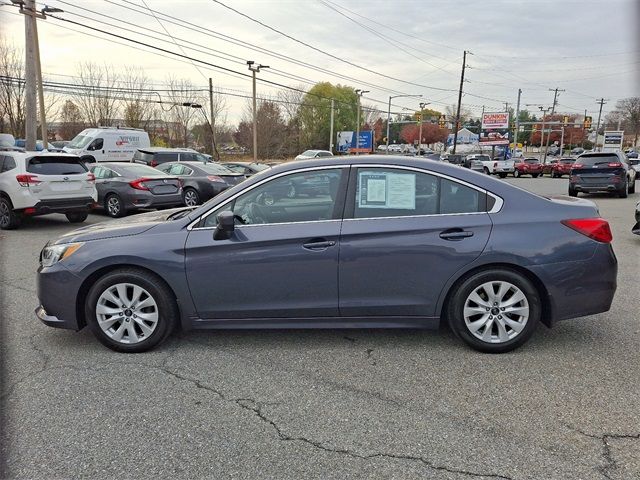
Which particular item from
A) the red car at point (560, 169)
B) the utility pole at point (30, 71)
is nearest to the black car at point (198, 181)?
the utility pole at point (30, 71)

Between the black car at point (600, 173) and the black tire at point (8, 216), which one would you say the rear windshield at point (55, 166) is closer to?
the black tire at point (8, 216)

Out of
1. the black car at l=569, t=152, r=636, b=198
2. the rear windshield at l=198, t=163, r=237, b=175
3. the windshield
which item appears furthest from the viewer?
the windshield

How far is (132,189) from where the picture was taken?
39.3ft

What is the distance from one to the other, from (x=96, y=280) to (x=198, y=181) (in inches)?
431

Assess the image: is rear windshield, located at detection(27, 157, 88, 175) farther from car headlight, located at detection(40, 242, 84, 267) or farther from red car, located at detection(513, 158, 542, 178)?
red car, located at detection(513, 158, 542, 178)

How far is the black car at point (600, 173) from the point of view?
17.2 metres

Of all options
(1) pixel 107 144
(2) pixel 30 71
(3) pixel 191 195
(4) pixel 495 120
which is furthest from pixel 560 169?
(2) pixel 30 71

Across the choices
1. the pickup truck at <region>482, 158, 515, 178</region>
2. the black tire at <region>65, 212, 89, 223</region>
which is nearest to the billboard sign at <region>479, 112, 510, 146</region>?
the pickup truck at <region>482, 158, 515, 178</region>

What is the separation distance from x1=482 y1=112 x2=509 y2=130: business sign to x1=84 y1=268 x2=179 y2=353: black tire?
71539 mm

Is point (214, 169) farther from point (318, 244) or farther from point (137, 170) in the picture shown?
point (318, 244)

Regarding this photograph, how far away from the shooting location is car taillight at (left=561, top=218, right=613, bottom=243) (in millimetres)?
3791

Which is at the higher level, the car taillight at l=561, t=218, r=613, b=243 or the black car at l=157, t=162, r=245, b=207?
the car taillight at l=561, t=218, r=613, b=243

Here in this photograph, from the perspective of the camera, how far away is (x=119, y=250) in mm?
3807

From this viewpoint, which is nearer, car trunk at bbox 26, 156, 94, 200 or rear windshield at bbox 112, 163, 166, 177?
car trunk at bbox 26, 156, 94, 200
